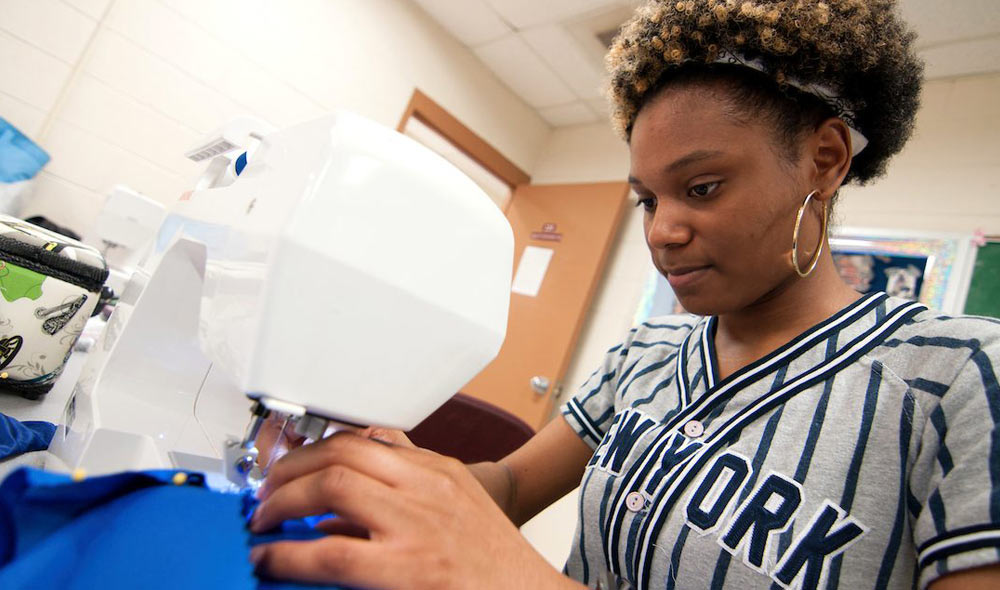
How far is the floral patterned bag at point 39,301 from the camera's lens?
2.15 feet

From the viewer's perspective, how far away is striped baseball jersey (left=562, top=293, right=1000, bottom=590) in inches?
18.8

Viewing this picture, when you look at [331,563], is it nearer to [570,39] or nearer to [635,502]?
[635,502]

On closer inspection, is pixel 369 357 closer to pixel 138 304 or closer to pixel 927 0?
pixel 138 304

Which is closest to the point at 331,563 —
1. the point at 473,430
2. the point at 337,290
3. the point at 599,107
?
the point at 337,290

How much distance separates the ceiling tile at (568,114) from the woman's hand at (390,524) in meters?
3.07

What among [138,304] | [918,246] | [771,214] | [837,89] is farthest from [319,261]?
[918,246]

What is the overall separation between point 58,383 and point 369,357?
738 mm

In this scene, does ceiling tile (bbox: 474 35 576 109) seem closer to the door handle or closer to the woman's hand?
the door handle

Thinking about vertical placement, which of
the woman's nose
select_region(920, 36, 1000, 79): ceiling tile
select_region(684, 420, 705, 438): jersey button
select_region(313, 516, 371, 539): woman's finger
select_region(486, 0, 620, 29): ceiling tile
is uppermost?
select_region(920, 36, 1000, 79): ceiling tile

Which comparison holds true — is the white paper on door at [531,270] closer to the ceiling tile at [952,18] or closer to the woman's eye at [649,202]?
the ceiling tile at [952,18]

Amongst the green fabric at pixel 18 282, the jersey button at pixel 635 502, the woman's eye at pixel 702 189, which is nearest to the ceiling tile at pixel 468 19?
the woman's eye at pixel 702 189

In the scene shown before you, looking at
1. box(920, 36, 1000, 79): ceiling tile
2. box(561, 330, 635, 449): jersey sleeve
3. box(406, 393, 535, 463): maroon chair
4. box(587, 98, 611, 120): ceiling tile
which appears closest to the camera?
box(561, 330, 635, 449): jersey sleeve

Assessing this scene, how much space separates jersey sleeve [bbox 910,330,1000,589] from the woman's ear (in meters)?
0.27

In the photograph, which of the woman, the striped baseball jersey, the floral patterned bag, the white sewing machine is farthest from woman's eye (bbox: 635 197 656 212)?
the floral patterned bag
